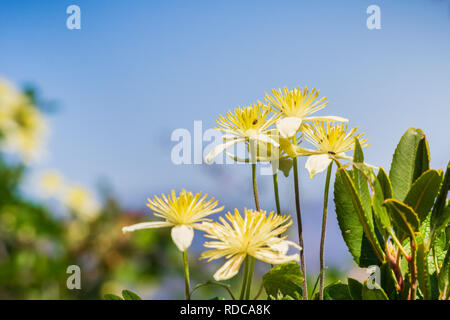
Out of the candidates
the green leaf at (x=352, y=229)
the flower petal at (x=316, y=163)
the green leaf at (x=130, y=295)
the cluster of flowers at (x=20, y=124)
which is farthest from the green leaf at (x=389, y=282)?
the cluster of flowers at (x=20, y=124)

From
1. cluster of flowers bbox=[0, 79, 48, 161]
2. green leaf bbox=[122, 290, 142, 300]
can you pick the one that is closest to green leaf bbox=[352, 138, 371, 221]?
green leaf bbox=[122, 290, 142, 300]

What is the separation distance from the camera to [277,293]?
1.49ft

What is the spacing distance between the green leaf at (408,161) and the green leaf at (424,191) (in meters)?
0.04

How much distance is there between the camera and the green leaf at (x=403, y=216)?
36cm

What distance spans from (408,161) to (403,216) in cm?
11

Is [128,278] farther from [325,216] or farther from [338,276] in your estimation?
[325,216]

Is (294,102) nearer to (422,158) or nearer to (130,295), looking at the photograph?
(422,158)

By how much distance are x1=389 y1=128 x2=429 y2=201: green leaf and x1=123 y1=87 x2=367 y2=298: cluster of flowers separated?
0.05 metres

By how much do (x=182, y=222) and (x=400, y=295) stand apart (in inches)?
9.3

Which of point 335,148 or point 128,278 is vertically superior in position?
point 335,148

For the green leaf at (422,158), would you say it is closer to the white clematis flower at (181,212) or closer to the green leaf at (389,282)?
the green leaf at (389,282)

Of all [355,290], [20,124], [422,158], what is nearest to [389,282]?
[355,290]

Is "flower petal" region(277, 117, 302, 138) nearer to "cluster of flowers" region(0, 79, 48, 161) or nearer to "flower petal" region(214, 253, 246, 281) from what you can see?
"flower petal" region(214, 253, 246, 281)
